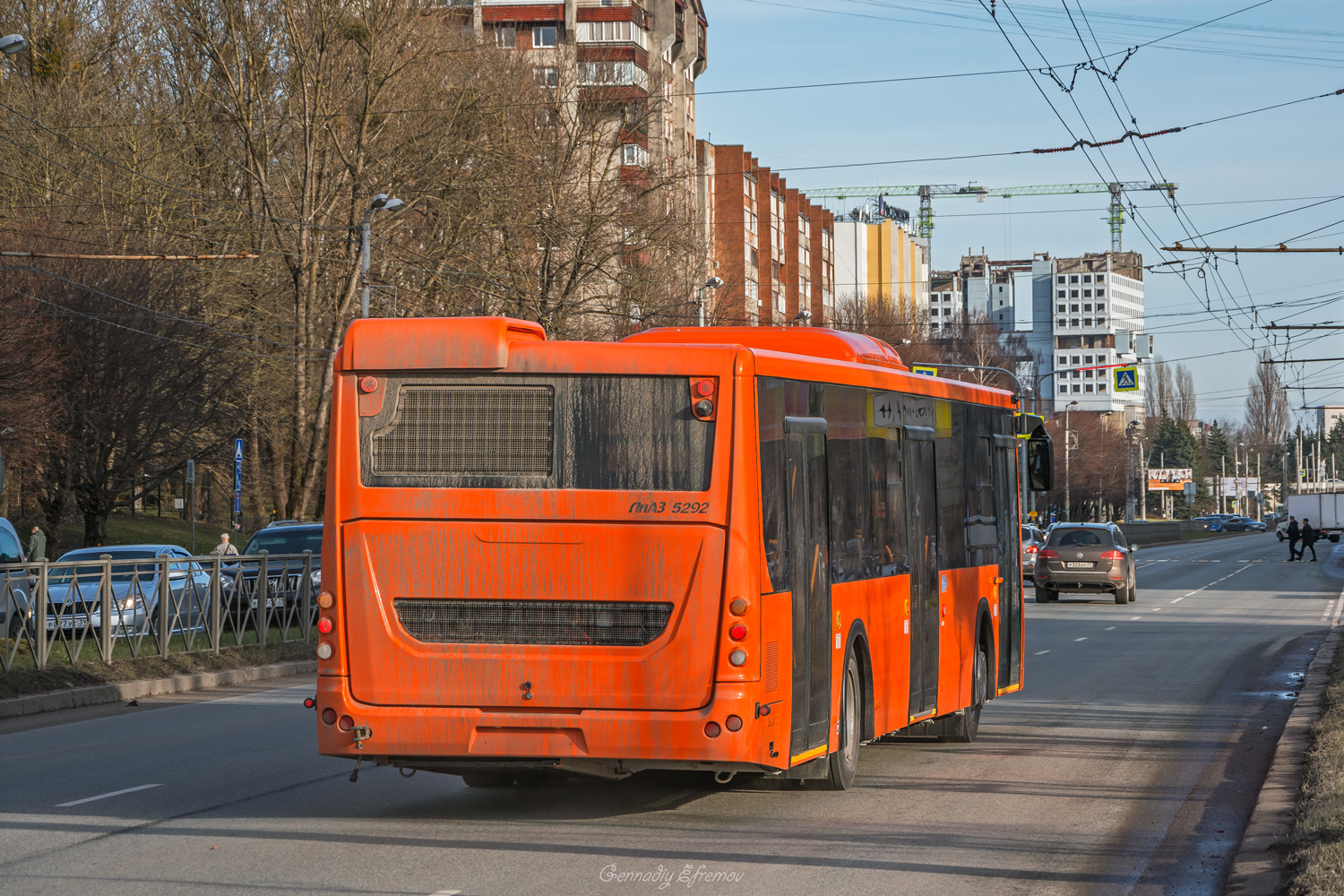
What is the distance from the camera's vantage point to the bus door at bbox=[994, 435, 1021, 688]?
1401 cm

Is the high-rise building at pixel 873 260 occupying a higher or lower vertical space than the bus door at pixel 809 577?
higher

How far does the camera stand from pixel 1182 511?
17162 centimetres

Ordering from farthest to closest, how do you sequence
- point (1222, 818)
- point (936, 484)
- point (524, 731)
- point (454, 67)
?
1. point (454, 67)
2. point (936, 484)
3. point (1222, 818)
4. point (524, 731)

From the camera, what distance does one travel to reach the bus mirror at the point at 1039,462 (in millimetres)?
15617

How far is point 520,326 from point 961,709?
5.49m

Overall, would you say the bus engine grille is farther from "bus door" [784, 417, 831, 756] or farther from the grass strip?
the grass strip

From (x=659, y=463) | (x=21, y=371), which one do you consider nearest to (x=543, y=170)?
(x=21, y=371)

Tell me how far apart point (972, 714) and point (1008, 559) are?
1844 mm

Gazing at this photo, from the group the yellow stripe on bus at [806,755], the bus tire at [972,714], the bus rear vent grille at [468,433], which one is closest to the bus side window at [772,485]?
the yellow stripe on bus at [806,755]

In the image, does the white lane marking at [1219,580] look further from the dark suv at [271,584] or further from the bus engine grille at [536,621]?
the bus engine grille at [536,621]

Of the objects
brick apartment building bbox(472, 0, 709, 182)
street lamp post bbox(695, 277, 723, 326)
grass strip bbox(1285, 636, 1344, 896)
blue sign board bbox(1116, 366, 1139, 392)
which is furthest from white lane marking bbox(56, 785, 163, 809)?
blue sign board bbox(1116, 366, 1139, 392)

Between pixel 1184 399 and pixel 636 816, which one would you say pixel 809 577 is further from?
pixel 1184 399

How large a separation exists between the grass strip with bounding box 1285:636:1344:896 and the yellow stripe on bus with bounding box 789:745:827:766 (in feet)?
8.42

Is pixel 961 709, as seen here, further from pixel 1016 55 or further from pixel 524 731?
pixel 1016 55
